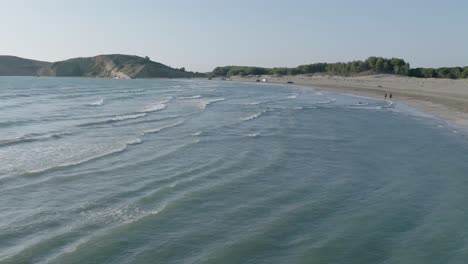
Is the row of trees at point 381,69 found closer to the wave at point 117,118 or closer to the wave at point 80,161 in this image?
the wave at point 117,118

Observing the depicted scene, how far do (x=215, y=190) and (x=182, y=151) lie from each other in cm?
764

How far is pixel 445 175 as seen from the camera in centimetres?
1883

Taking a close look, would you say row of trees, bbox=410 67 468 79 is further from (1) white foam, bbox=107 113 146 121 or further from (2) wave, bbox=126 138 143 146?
(2) wave, bbox=126 138 143 146

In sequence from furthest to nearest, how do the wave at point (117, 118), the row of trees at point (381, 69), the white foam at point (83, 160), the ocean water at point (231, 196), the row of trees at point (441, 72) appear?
the row of trees at point (381, 69) → the row of trees at point (441, 72) → the wave at point (117, 118) → the white foam at point (83, 160) → the ocean water at point (231, 196)

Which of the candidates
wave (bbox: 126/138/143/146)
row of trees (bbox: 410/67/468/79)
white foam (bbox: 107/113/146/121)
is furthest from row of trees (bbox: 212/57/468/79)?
wave (bbox: 126/138/143/146)

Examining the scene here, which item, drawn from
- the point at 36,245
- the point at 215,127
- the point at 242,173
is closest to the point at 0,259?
the point at 36,245

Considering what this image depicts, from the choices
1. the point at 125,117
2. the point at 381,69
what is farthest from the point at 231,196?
the point at 381,69

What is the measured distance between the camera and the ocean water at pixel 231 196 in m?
11.0

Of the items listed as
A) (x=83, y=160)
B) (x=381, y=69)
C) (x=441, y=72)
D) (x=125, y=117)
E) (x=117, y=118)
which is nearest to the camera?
(x=83, y=160)

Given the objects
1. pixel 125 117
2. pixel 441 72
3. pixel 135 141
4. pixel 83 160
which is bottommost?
pixel 125 117

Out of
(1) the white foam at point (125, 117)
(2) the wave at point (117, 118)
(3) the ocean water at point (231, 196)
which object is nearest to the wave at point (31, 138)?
(3) the ocean water at point (231, 196)

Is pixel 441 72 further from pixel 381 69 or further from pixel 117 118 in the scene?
pixel 117 118

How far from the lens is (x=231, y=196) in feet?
51.4

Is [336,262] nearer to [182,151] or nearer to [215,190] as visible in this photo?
[215,190]
